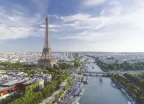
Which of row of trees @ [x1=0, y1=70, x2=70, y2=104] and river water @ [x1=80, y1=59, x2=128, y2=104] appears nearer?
row of trees @ [x1=0, y1=70, x2=70, y2=104]

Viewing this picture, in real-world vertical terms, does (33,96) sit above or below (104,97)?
above

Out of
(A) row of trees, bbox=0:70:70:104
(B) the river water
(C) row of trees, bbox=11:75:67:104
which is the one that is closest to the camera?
(C) row of trees, bbox=11:75:67:104

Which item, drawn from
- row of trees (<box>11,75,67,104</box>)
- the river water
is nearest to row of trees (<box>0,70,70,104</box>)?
row of trees (<box>11,75,67,104</box>)

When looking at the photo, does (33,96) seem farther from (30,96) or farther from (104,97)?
(104,97)

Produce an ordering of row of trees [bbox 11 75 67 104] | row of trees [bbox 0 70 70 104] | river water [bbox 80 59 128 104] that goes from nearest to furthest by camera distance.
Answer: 1. row of trees [bbox 11 75 67 104]
2. row of trees [bbox 0 70 70 104]
3. river water [bbox 80 59 128 104]

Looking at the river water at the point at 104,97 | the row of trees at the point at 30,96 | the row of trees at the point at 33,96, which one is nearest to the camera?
the row of trees at the point at 33,96

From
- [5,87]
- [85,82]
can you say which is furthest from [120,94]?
[5,87]

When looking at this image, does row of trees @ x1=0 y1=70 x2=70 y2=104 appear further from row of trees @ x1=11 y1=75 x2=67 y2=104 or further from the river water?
the river water

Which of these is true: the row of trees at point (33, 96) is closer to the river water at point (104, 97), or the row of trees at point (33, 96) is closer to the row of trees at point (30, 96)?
the row of trees at point (30, 96)

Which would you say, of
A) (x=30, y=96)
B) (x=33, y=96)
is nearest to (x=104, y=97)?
(x=33, y=96)

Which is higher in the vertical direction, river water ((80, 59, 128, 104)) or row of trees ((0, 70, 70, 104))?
row of trees ((0, 70, 70, 104))

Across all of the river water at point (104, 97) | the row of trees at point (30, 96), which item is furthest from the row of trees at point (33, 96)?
the river water at point (104, 97)
